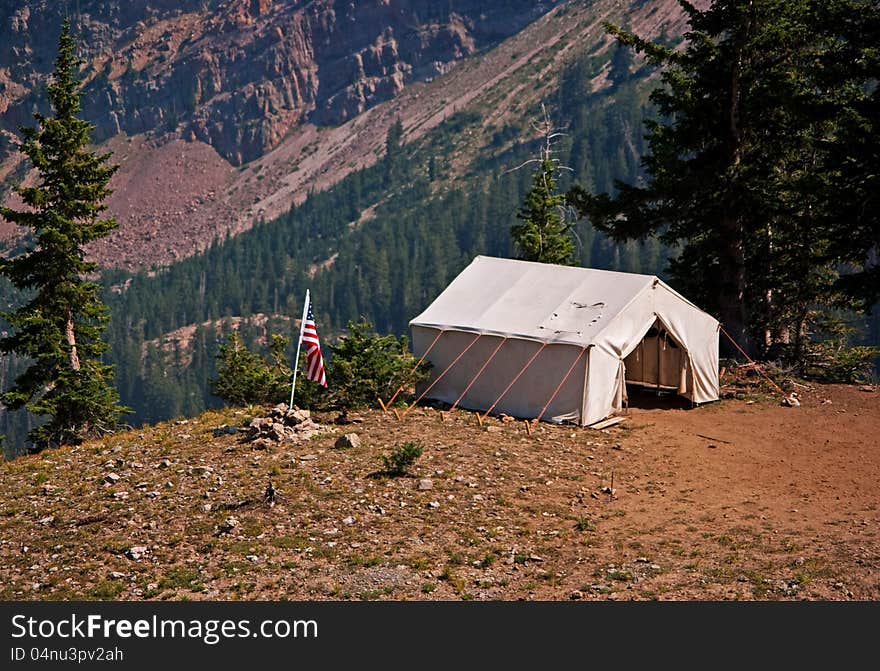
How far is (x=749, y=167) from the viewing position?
31.4 meters

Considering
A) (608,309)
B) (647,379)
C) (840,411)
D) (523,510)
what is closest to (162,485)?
(523,510)

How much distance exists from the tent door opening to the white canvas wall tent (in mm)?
27

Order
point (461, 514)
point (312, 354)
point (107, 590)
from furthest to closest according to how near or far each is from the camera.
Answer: point (312, 354), point (461, 514), point (107, 590)

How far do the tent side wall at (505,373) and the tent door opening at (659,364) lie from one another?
3518mm

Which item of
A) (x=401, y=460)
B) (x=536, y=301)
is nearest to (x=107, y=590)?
(x=401, y=460)

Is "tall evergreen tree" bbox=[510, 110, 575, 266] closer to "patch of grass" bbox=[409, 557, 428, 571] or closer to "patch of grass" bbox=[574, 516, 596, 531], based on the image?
"patch of grass" bbox=[574, 516, 596, 531]

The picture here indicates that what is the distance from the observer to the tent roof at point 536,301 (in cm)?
2691

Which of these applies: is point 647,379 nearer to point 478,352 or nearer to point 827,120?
point 478,352

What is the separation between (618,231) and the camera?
113 feet

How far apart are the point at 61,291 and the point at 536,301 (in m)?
14.3

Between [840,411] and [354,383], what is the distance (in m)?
11.9

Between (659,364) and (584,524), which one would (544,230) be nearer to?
(659,364)

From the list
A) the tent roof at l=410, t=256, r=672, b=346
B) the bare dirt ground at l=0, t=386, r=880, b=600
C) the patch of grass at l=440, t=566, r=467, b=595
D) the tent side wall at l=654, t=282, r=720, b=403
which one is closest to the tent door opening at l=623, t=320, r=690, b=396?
the tent side wall at l=654, t=282, r=720, b=403

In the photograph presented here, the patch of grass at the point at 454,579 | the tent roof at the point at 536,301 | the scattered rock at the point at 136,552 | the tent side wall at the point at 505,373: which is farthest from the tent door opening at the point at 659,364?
the scattered rock at the point at 136,552
